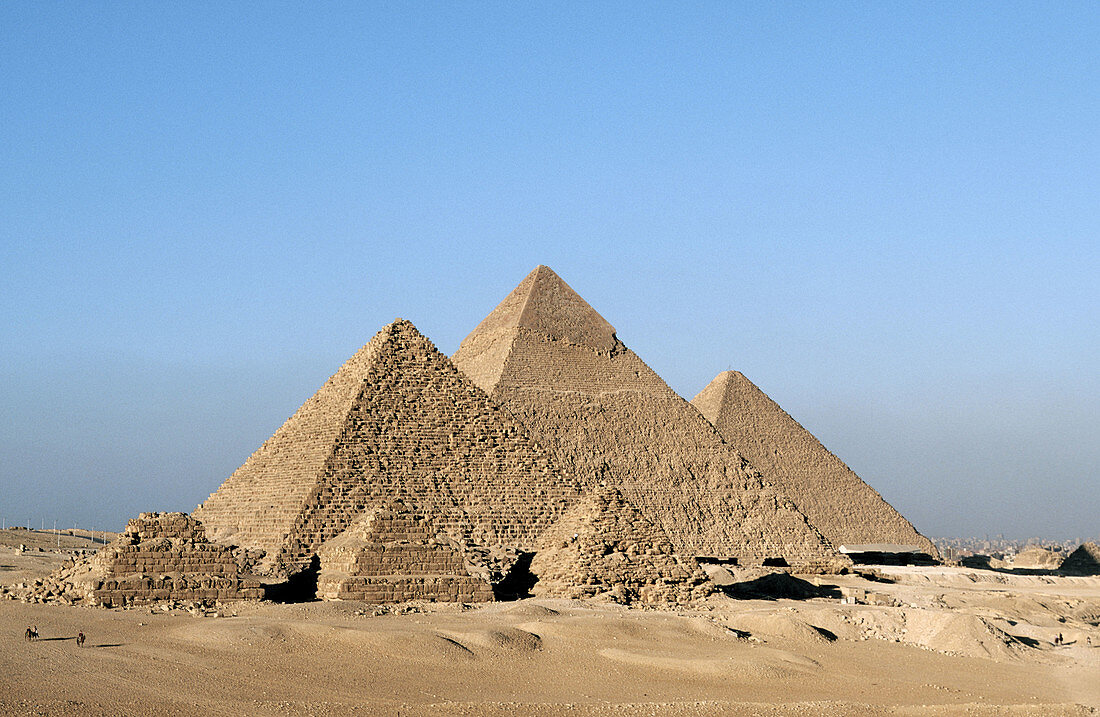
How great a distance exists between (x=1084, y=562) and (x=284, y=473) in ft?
130

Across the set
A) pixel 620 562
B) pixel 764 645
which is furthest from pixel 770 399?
pixel 764 645

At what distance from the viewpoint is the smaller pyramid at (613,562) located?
2733 cm

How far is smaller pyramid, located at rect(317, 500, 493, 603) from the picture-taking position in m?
24.6

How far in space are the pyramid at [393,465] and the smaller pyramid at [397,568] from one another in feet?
18.2

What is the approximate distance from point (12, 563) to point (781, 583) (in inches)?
775

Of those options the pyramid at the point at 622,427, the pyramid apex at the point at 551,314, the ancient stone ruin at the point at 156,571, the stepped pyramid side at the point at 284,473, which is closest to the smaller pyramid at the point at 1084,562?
the pyramid at the point at 622,427

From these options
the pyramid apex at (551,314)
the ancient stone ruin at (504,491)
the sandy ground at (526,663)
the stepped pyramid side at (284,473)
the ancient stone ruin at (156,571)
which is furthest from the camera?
the pyramid apex at (551,314)

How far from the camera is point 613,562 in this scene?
90.5 feet

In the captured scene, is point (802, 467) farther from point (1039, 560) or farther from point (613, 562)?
point (613, 562)

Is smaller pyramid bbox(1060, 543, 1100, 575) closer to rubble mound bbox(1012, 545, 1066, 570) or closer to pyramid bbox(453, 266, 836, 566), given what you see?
rubble mound bbox(1012, 545, 1066, 570)

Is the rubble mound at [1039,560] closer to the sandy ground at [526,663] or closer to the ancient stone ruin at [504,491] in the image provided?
the ancient stone ruin at [504,491]

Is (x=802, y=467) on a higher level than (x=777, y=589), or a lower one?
higher

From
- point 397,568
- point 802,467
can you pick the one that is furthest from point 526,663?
point 802,467

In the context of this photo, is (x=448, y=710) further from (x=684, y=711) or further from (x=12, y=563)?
(x=12, y=563)
